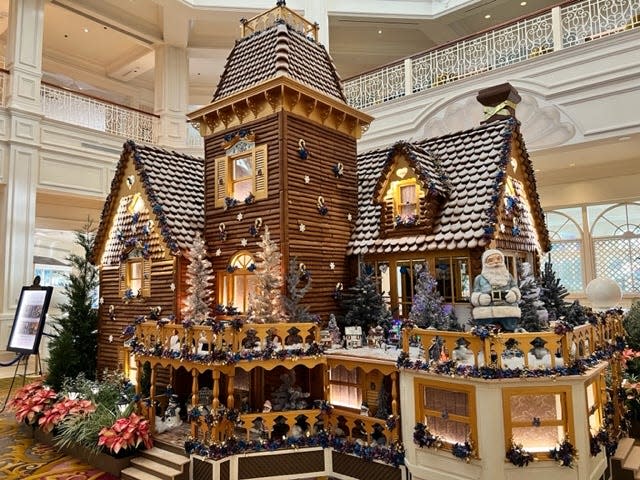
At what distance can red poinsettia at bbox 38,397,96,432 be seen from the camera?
8.02m

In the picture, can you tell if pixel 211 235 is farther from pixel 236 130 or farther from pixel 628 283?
pixel 628 283

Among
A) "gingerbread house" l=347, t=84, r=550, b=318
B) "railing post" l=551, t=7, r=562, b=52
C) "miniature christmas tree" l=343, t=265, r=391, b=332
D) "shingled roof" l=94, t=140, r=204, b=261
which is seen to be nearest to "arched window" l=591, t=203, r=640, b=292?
"railing post" l=551, t=7, r=562, b=52

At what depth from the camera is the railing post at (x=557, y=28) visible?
1150cm

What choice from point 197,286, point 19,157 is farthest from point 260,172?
point 19,157

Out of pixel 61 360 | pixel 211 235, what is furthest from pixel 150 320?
pixel 61 360

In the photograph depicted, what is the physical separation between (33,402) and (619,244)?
15701 millimetres

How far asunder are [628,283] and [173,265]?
42.5 feet

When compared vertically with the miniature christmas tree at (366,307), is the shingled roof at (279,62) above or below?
above

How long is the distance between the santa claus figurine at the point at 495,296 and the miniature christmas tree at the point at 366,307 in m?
2.30

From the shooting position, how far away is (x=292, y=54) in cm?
886

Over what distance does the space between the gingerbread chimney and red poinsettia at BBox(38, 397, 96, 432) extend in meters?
9.08

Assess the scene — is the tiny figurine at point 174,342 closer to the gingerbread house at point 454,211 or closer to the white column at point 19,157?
the gingerbread house at point 454,211

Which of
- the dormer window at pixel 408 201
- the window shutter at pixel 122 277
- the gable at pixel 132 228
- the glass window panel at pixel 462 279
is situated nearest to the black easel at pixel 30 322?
the window shutter at pixel 122 277

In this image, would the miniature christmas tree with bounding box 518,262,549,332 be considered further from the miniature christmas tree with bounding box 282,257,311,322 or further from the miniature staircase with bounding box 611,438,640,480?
the miniature christmas tree with bounding box 282,257,311,322
